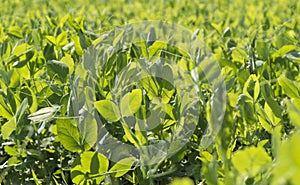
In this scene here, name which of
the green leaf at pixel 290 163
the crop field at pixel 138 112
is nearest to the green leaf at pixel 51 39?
the crop field at pixel 138 112

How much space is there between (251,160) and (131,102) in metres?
0.45

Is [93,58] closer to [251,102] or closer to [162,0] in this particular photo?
[251,102]

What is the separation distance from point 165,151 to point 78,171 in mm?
186

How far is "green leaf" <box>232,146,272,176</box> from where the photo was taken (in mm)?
722

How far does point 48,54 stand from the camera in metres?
1.81

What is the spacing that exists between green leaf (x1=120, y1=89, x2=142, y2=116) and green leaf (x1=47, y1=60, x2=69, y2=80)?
0.36 meters

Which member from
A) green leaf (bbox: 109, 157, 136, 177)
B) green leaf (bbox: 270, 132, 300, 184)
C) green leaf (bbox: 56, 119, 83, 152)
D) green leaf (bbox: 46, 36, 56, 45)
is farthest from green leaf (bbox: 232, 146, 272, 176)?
green leaf (bbox: 46, 36, 56, 45)

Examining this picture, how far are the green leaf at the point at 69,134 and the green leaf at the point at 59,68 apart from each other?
1.00ft

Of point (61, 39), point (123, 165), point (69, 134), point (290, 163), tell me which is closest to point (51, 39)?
point (61, 39)

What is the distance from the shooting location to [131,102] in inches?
45.2

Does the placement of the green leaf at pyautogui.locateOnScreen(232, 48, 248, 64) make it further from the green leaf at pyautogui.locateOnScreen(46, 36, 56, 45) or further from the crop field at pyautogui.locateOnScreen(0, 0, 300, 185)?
the green leaf at pyautogui.locateOnScreen(46, 36, 56, 45)

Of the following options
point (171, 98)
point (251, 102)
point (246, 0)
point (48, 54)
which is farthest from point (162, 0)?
point (251, 102)

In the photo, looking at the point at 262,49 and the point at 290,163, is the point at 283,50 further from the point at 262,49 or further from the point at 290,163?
the point at 290,163

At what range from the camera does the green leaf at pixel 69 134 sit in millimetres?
1182
